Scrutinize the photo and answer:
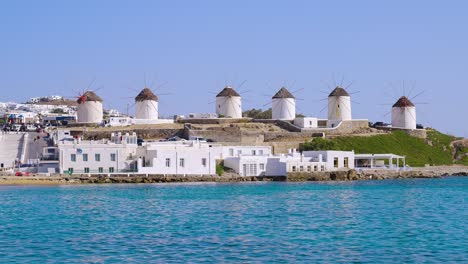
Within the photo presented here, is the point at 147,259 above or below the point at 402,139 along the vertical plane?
below

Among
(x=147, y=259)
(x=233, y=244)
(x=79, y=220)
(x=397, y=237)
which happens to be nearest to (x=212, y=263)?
(x=147, y=259)

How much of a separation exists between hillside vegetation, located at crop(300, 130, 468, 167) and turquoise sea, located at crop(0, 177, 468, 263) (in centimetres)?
2474

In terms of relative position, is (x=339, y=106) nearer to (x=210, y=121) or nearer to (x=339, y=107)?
(x=339, y=107)

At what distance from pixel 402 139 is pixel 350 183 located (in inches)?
897

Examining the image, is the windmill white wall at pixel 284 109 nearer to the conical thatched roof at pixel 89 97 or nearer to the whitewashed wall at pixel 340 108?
the whitewashed wall at pixel 340 108

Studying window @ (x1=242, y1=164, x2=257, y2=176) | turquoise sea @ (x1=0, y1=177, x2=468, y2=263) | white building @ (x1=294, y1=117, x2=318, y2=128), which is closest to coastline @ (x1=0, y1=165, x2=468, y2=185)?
window @ (x1=242, y1=164, x2=257, y2=176)

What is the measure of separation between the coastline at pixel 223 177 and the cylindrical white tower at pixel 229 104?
63.2 feet

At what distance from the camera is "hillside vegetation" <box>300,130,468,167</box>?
7112cm

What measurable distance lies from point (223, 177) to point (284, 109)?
2272 centimetres

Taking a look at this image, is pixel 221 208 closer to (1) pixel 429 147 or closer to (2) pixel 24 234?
(2) pixel 24 234

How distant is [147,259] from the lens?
2092 cm

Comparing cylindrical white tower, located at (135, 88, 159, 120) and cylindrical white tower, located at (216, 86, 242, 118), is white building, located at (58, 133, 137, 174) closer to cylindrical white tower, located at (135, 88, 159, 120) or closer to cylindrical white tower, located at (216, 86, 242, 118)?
cylindrical white tower, located at (135, 88, 159, 120)

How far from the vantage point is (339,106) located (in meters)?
80.6

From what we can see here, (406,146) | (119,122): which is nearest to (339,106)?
(406,146)
